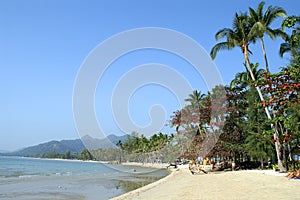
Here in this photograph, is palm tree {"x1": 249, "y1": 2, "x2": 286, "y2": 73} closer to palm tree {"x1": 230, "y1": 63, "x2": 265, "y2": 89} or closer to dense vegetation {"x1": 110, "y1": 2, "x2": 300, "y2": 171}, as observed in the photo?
dense vegetation {"x1": 110, "y1": 2, "x2": 300, "y2": 171}

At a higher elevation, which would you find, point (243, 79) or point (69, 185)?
point (243, 79)

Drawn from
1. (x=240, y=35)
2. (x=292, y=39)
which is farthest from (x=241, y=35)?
(x=292, y=39)

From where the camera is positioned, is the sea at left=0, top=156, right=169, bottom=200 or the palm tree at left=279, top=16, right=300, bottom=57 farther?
the sea at left=0, top=156, right=169, bottom=200

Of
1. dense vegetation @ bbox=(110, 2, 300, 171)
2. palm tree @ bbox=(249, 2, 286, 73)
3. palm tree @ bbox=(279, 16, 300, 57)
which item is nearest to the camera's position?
palm tree @ bbox=(279, 16, 300, 57)

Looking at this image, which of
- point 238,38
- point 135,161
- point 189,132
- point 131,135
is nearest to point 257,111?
point 238,38

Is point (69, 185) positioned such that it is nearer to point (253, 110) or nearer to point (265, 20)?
point (253, 110)

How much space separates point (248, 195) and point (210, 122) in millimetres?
16932

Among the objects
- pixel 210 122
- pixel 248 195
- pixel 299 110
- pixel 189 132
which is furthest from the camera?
pixel 189 132

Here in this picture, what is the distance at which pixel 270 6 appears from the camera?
64.5ft

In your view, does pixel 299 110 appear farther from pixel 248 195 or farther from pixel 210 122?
pixel 210 122

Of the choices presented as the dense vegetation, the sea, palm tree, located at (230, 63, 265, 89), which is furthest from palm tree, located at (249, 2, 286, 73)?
the sea

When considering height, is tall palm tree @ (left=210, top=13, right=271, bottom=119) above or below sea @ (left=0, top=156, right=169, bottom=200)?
above

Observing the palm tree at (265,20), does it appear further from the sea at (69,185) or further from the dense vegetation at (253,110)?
the sea at (69,185)

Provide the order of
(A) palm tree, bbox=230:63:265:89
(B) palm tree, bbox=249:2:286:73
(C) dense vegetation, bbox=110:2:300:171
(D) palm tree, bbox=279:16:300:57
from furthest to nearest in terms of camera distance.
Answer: (A) palm tree, bbox=230:63:265:89, (B) palm tree, bbox=249:2:286:73, (C) dense vegetation, bbox=110:2:300:171, (D) palm tree, bbox=279:16:300:57
